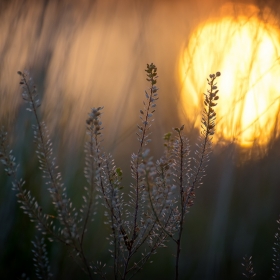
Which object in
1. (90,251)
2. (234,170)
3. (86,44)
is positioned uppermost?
(86,44)

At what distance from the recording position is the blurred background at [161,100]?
1.33 m

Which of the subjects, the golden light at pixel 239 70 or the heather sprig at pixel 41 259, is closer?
the heather sprig at pixel 41 259

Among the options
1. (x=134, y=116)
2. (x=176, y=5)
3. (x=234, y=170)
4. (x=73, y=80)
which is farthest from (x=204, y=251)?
(x=176, y=5)

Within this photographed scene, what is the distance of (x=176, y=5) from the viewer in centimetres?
145

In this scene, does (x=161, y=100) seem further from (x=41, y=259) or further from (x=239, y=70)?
(x=41, y=259)

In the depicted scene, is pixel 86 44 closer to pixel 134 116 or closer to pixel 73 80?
pixel 73 80

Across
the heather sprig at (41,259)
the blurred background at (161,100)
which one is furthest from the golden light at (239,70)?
the heather sprig at (41,259)

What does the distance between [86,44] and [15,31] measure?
0.97 ft

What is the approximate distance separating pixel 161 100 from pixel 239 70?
308 mm

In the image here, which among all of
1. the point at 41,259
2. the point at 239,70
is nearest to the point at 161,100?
the point at 239,70

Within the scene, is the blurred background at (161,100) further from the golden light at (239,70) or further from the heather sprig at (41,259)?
the heather sprig at (41,259)

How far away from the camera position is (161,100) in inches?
55.6

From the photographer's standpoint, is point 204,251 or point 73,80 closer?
point 204,251

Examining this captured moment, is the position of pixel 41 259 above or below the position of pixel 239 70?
below
